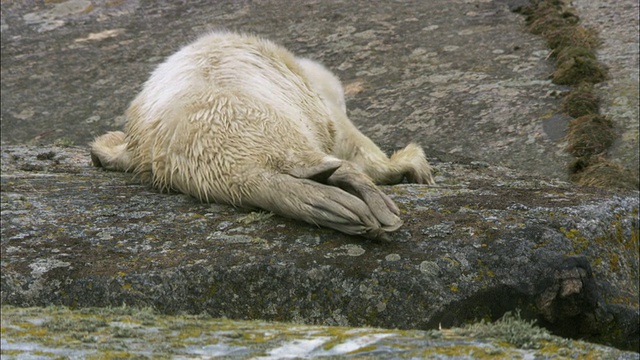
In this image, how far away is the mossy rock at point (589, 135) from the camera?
596cm

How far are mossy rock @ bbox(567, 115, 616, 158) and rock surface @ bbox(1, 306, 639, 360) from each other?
3840mm

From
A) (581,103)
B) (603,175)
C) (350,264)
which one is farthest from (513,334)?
(581,103)

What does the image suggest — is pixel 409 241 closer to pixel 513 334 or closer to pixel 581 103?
pixel 513 334

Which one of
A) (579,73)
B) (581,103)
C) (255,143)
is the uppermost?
(255,143)

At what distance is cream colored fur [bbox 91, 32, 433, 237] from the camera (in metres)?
3.58

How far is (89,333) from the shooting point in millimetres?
2393

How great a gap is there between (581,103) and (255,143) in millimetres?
3483

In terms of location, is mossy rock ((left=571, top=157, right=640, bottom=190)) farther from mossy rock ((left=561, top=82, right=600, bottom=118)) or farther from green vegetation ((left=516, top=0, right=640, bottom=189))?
mossy rock ((left=561, top=82, right=600, bottom=118))

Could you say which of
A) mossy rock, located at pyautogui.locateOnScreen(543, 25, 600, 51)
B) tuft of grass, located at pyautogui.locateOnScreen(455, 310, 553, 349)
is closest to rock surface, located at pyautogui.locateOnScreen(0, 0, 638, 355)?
mossy rock, located at pyautogui.locateOnScreen(543, 25, 600, 51)

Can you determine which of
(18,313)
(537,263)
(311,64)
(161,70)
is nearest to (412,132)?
(311,64)

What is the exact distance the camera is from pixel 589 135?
20.0ft

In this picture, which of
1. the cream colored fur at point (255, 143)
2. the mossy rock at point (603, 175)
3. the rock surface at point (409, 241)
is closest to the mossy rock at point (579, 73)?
the rock surface at point (409, 241)

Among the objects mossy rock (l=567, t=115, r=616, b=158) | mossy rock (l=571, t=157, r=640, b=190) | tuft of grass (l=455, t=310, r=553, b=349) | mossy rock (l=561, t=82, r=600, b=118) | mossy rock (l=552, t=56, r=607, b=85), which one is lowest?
mossy rock (l=571, t=157, r=640, b=190)

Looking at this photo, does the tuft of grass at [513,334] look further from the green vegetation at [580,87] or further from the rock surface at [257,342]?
the green vegetation at [580,87]
